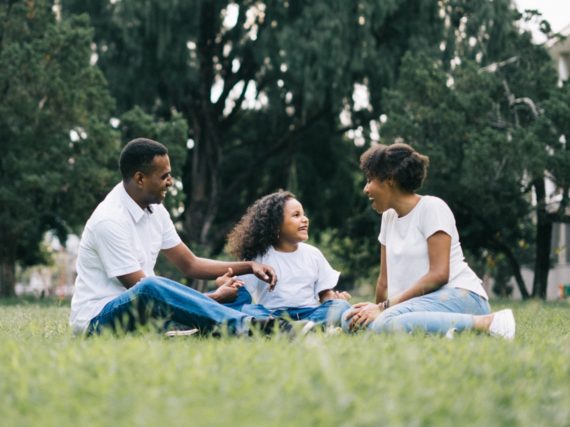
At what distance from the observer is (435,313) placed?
5402mm

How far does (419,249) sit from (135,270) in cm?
174

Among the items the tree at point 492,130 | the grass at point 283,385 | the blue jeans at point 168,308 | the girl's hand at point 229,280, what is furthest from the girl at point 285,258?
the tree at point 492,130

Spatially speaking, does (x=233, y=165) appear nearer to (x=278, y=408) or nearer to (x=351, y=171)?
(x=351, y=171)

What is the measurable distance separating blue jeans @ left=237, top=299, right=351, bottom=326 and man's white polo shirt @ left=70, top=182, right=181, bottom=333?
0.72 metres

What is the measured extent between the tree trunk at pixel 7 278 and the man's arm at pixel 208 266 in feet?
40.6

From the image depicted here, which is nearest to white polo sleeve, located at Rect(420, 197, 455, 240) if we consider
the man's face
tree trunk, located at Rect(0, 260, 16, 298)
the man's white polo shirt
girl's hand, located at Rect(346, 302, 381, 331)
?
girl's hand, located at Rect(346, 302, 381, 331)

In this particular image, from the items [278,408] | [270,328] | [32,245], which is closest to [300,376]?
[278,408]

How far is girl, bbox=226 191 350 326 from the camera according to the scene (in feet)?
21.6

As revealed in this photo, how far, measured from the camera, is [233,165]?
955 inches

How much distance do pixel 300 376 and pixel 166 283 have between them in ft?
7.20

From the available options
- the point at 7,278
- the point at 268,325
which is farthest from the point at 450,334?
the point at 7,278

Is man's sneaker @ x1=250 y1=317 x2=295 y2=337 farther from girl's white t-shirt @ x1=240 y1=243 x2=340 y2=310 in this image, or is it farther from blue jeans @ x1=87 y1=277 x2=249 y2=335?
girl's white t-shirt @ x1=240 y1=243 x2=340 y2=310

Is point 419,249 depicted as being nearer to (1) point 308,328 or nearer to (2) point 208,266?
(1) point 308,328

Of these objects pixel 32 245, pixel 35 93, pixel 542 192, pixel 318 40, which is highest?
pixel 318 40
